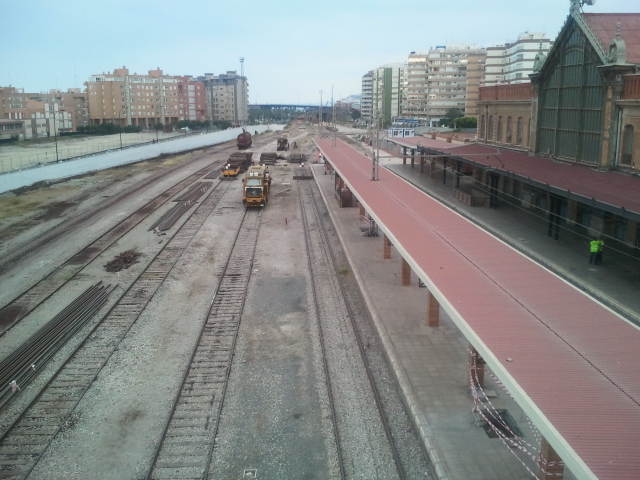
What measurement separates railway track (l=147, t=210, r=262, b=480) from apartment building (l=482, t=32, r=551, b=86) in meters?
113

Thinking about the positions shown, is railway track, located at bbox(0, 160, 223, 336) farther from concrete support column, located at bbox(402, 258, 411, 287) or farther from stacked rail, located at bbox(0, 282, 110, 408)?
concrete support column, located at bbox(402, 258, 411, 287)

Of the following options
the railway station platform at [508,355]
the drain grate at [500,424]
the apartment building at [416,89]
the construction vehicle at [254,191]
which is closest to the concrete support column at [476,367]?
the railway station platform at [508,355]

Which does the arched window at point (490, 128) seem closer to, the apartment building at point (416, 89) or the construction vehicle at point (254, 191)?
the construction vehicle at point (254, 191)

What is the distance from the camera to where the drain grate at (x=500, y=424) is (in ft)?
40.2

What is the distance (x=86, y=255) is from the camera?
2941 centimetres

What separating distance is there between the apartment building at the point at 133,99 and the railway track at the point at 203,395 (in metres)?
128

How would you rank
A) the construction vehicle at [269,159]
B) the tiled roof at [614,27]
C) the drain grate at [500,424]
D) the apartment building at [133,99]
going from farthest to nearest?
1. the apartment building at [133,99]
2. the construction vehicle at [269,159]
3. the tiled roof at [614,27]
4. the drain grate at [500,424]

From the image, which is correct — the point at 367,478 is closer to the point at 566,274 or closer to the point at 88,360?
the point at 88,360

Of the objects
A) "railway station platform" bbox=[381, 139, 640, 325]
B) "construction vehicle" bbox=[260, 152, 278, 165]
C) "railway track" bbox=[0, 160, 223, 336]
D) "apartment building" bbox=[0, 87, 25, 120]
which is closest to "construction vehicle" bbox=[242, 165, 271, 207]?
"railway track" bbox=[0, 160, 223, 336]

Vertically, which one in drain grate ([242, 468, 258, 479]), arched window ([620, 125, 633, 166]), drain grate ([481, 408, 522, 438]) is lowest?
drain grate ([242, 468, 258, 479])

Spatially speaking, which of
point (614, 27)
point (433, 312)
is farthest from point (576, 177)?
point (433, 312)

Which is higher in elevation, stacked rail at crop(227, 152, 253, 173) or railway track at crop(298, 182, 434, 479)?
stacked rail at crop(227, 152, 253, 173)

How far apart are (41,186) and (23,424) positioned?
44.2 metres

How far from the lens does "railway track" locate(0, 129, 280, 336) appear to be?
21469 millimetres
